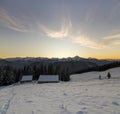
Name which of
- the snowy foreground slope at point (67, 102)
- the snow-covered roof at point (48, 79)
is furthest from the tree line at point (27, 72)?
the snowy foreground slope at point (67, 102)

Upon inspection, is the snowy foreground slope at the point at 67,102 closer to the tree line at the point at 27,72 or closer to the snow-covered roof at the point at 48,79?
the snow-covered roof at the point at 48,79

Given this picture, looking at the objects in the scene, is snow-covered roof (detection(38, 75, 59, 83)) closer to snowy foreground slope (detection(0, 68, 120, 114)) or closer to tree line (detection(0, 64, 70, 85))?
tree line (detection(0, 64, 70, 85))

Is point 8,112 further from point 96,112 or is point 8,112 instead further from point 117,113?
point 117,113

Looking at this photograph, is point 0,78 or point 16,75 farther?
point 16,75

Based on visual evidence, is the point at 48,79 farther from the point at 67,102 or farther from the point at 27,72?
the point at 67,102

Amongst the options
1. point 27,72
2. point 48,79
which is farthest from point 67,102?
point 27,72

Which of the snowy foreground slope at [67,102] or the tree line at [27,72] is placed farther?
the tree line at [27,72]

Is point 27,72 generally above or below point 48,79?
above

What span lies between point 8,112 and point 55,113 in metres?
3.77

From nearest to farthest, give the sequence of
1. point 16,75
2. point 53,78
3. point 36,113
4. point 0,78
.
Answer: point 36,113
point 53,78
point 0,78
point 16,75

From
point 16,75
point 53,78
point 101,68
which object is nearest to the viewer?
point 53,78

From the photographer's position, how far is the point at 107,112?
10.7 metres

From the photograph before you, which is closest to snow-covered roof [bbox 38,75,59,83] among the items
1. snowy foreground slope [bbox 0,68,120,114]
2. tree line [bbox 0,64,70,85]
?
tree line [bbox 0,64,70,85]

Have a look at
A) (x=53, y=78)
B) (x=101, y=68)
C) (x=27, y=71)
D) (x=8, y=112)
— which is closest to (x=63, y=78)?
(x=53, y=78)
